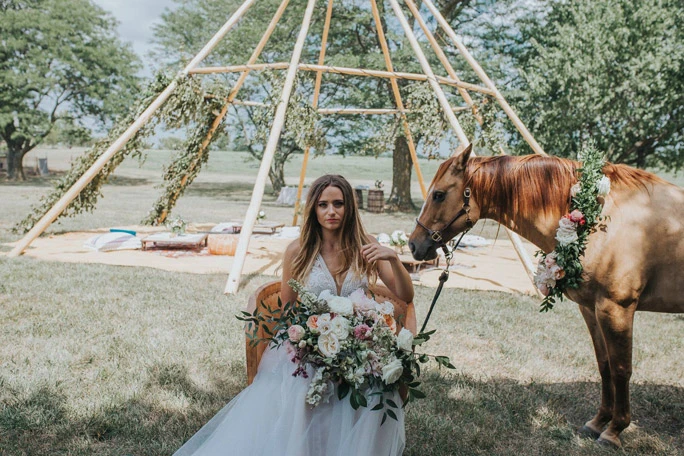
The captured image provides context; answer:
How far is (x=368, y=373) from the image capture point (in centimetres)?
241

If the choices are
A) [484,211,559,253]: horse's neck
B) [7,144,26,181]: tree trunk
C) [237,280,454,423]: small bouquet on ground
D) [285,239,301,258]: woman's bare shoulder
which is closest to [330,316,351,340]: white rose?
[237,280,454,423]: small bouquet on ground

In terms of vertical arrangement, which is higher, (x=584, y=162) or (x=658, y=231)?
(x=584, y=162)

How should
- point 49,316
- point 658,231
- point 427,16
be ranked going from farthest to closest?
point 427,16, point 49,316, point 658,231

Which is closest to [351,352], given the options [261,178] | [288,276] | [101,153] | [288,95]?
[288,276]

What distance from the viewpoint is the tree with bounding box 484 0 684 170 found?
14.1 m

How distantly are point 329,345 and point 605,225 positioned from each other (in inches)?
73.8

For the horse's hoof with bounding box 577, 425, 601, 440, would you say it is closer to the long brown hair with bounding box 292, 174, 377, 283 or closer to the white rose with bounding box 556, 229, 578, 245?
the white rose with bounding box 556, 229, 578, 245

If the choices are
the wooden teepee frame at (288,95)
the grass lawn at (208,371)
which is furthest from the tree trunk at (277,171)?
the grass lawn at (208,371)

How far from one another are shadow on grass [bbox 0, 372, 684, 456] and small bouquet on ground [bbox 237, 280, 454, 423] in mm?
1035

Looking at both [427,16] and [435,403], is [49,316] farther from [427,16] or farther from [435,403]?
[427,16]

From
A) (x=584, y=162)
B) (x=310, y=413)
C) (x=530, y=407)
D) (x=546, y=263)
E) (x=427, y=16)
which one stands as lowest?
(x=530, y=407)

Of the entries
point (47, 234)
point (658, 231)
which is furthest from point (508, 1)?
point (658, 231)

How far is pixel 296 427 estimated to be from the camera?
2453mm

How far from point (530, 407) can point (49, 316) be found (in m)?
4.81
